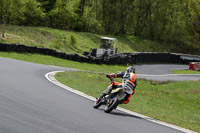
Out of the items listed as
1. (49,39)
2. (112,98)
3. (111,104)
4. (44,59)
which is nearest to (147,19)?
(49,39)

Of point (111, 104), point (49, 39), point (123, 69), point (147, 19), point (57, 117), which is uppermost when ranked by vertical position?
point (147, 19)

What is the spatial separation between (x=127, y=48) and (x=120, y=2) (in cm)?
1738

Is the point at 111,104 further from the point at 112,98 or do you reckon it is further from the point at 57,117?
the point at 57,117

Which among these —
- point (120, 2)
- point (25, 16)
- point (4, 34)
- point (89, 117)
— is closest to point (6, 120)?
point (89, 117)

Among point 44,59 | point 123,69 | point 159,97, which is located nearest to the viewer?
point 159,97

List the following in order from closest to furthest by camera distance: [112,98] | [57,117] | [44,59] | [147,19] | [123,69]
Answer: [57,117] < [112,98] < [44,59] < [123,69] < [147,19]

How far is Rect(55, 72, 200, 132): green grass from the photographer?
11512 mm

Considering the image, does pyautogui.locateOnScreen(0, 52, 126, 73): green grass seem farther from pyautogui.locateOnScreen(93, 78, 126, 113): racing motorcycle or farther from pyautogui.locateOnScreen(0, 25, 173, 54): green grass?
pyautogui.locateOnScreen(93, 78, 126, 113): racing motorcycle

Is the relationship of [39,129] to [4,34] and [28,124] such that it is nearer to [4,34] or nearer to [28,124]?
[28,124]

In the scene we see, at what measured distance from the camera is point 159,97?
16.5m

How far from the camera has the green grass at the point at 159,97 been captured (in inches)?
453

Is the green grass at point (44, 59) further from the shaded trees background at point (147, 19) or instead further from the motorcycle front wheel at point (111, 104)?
the shaded trees background at point (147, 19)

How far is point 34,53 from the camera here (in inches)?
1125

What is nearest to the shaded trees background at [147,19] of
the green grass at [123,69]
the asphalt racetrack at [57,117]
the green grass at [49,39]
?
the green grass at [123,69]
